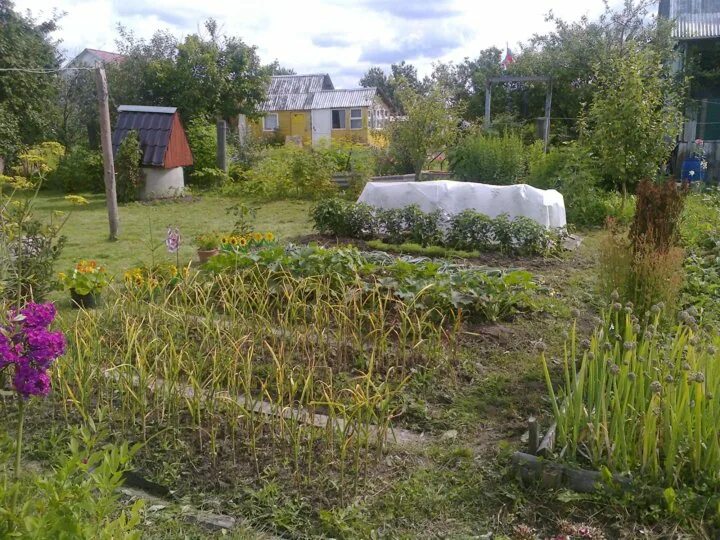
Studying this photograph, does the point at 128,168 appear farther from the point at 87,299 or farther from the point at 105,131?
the point at 87,299

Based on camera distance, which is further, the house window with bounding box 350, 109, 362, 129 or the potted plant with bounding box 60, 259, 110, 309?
the house window with bounding box 350, 109, 362, 129

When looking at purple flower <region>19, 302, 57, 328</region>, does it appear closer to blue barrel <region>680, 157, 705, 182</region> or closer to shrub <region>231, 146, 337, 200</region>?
shrub <region>231, 146, 337, 200</region>

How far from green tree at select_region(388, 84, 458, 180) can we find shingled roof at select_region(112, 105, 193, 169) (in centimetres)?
465

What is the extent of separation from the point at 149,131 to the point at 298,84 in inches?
933

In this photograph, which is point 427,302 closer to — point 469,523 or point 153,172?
point 469,523

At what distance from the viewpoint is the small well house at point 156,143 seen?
13438 mm

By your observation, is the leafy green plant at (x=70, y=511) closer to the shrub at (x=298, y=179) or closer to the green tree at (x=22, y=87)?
the shrub at (x=298, y=179)

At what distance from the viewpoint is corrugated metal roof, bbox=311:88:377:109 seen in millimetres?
33906

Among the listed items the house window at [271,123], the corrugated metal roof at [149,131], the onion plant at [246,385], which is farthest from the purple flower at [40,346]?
the house window at [271,123]

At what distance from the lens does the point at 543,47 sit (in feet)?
69.3

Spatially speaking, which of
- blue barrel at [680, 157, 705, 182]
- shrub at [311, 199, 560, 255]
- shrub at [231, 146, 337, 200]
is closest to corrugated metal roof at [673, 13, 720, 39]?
blue barrel at [680, 157, 705, 182]

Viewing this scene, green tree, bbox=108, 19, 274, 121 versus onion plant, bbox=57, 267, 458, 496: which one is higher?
green tree, bbox=108, 19, 274, 121

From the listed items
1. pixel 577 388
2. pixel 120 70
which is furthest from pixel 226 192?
pixel 577 388

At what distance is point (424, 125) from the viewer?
1428 centimetres
